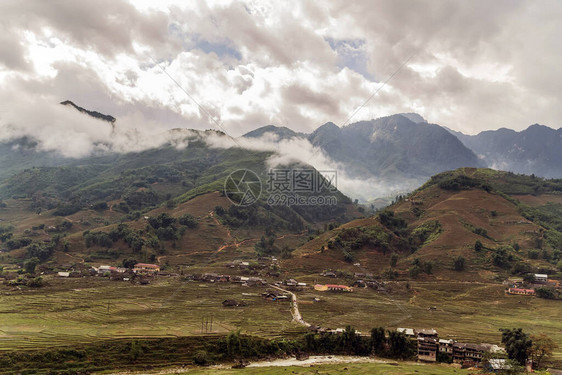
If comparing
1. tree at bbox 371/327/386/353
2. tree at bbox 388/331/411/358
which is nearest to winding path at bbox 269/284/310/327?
tree at bbox 371/327/386/353

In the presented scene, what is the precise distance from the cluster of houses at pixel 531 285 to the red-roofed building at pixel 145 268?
8913 centimetres

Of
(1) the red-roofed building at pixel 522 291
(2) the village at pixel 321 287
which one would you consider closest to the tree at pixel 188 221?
(2) the village at pixel 321 287

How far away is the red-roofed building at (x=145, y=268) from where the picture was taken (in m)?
97.2

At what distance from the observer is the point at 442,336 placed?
55.9 m

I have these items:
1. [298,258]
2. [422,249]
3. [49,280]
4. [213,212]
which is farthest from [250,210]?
[49,280]

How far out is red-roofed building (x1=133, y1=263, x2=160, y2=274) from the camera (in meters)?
97.2

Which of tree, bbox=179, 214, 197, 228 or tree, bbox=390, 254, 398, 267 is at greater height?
tree, bbox=179, 214, 197, 228

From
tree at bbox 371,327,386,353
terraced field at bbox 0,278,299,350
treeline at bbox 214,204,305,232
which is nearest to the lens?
terraced field at bbox 0,278,299,350

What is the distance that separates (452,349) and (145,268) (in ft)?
258

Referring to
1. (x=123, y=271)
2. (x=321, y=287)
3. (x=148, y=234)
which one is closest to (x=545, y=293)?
(x=321, y=287)

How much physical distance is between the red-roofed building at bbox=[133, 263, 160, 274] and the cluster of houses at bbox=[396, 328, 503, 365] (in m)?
71.6

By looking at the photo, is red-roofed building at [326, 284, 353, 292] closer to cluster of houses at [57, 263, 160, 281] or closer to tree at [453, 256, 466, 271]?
tree at [453, 256, 466, 271]

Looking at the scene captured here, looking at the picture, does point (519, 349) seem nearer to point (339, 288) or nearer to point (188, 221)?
point (339, 288)

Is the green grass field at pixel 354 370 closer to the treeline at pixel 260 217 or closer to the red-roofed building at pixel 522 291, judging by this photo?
the red-roofed building at pixel 522 291
